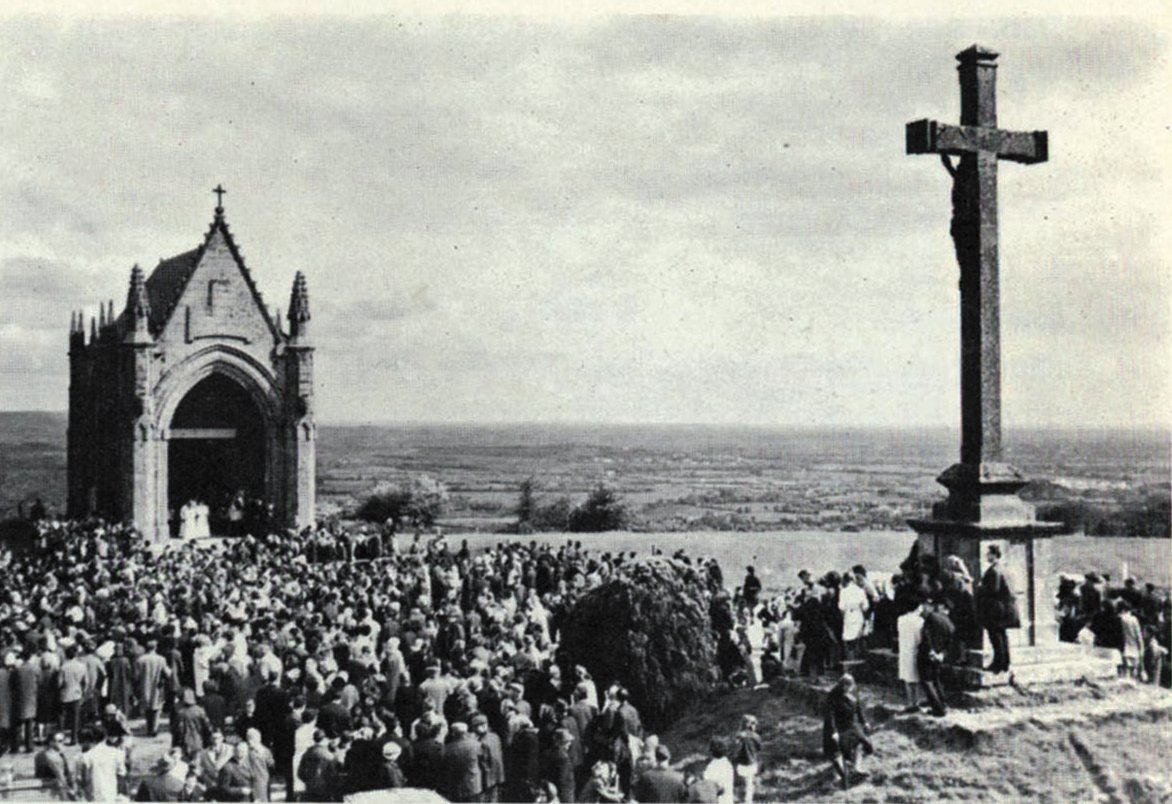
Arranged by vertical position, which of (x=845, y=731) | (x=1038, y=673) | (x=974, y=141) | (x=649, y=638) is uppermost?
(x=974, y=141)

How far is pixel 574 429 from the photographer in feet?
479

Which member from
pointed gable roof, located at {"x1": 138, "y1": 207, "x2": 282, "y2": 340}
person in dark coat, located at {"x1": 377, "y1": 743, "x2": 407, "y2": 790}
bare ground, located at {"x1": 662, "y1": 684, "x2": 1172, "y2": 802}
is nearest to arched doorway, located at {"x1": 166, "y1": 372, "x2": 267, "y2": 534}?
pointed gable roof, located at {"x1": 138, "y1": 207, "x2": 282, "y2": 340}

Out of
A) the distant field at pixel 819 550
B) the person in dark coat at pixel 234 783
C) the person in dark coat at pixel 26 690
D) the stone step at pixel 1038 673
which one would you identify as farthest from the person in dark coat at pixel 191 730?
the distant field at pixel 819 550

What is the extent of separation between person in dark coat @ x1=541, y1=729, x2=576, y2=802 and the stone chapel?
78.9ft

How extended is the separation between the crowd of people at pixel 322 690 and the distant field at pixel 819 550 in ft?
25.8

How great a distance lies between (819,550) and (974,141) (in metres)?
20.6

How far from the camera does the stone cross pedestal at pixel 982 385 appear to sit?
1172 cm

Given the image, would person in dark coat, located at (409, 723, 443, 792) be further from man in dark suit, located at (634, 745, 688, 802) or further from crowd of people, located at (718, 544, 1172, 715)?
crowd of people, located at (718, 544, 1172, 715)

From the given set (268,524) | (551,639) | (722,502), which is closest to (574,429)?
(722,502)

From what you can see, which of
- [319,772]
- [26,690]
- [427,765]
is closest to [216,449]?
[26,690]

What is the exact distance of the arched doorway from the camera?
34.7 m

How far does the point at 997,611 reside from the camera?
10656 mm

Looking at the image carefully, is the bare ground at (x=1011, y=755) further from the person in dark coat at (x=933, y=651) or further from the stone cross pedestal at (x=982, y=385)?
the stone cross pedestal at (x=982, y=385)

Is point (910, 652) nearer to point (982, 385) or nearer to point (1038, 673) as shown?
point (1038, 673)
